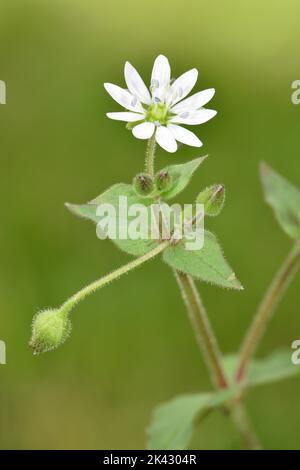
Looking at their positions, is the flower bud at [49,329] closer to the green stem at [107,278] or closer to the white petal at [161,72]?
the green stem at [107,278]

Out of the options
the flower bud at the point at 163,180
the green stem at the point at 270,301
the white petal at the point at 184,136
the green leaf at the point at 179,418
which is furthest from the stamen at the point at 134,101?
the green leaf at the point at 179,418

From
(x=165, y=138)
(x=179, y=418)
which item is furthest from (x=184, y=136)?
(x=179, y=418)

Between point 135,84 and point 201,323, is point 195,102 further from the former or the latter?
point 201,323

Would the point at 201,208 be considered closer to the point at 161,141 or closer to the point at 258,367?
the point at 161,141

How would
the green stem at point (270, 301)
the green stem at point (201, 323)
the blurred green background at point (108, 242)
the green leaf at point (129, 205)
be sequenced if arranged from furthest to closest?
1. the blurred green background at point (108, 242)
2. the green stem at point (270, 301)
3. the green stem at point (201, 323)
4. the green leaf at point (129, 205)

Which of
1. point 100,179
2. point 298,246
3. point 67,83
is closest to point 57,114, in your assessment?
point 67,83

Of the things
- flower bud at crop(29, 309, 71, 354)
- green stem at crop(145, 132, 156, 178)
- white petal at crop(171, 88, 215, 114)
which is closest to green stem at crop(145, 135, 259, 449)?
green stem at crop(145, 132, 156, 178)
